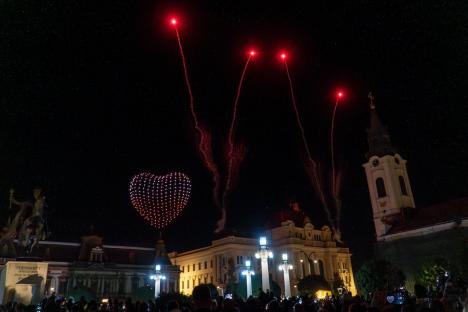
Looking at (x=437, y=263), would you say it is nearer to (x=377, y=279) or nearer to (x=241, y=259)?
(x=377, y=279)

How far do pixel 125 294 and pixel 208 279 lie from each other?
19.8m

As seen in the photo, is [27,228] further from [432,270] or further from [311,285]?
[311,285]

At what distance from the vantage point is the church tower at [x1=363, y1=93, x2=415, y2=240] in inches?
2603

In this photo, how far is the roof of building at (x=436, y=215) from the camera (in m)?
56.9

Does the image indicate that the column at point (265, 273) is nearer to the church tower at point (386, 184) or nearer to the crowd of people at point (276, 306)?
the crowd of people at point (276, 306)

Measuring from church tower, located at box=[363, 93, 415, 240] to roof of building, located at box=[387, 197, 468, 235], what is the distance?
218cm

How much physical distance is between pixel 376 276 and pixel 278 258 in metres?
38.7

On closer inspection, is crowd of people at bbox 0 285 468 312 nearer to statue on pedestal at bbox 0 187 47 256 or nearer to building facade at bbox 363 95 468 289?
statue on pedestal at bbox 0 187 47 256

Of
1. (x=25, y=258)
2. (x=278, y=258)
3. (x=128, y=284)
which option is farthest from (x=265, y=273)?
(x=278, y=258)

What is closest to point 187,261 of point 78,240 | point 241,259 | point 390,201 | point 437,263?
point 241,259

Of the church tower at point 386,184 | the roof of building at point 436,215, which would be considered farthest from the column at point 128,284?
the roof of building at point 436,215

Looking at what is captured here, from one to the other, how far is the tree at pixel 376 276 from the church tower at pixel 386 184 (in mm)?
13148

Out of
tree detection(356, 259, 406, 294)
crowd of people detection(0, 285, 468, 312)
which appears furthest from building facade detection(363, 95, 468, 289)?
crowd of people detection(0, 285, 468, 312)

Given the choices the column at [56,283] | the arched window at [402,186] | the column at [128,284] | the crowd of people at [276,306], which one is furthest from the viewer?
the column at [128,284]
